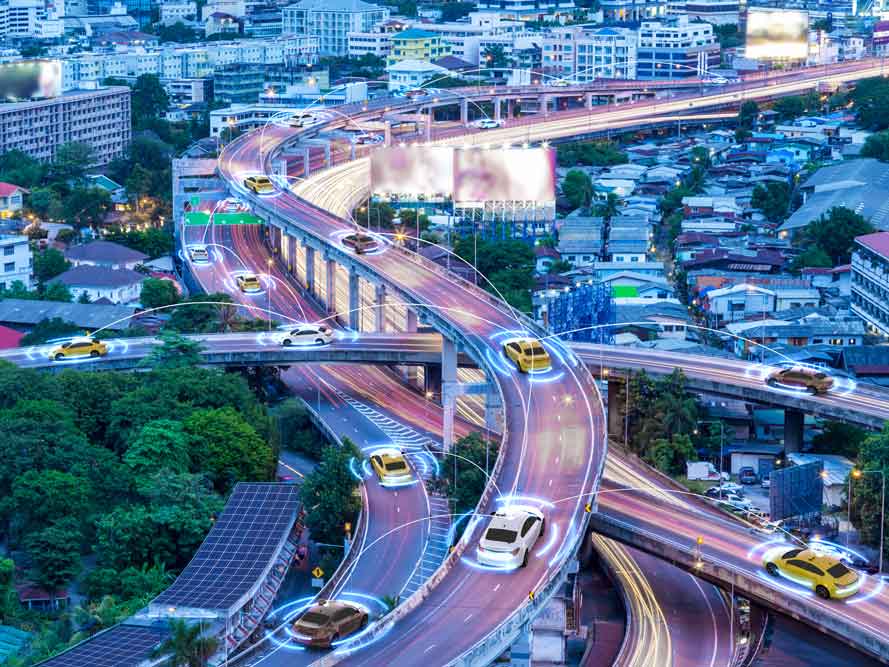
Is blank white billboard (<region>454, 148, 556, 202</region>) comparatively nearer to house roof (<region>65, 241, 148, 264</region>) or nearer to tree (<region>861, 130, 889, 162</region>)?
house roof (<region>65, 241, 148, 264</region>)

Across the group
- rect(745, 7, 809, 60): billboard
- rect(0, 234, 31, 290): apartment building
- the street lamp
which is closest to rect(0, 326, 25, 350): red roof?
rect(0, 234, 31, 290): apartment building

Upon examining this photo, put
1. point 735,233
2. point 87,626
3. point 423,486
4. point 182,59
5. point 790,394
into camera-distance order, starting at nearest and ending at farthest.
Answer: point 87,626, point 423,486, point 790,394, point 735,233, point 182,59

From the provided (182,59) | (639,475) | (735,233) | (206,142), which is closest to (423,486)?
(639,475)

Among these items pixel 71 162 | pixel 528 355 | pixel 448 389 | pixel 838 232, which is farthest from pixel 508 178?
pixel 528 355

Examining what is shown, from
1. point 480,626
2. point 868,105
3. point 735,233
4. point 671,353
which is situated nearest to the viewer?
point 480,626

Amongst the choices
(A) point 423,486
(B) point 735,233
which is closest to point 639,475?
(A) point 423,486

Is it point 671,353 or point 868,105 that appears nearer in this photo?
point 671,353

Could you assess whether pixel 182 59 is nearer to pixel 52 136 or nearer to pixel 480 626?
pixel 52 136
